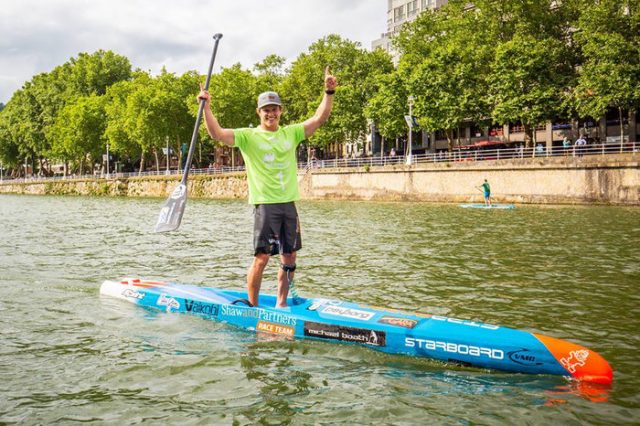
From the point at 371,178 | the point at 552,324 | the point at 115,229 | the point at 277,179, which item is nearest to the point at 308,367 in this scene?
the point at 277,179

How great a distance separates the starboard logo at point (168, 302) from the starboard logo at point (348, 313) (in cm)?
229

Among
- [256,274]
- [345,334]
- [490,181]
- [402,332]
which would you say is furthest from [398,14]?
[402,332]

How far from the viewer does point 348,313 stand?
20.9 feet

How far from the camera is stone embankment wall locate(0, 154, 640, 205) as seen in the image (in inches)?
1359

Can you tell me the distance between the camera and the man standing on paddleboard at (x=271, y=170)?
6496mm

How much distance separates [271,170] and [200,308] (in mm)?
2176

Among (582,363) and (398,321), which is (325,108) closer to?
(398,321)

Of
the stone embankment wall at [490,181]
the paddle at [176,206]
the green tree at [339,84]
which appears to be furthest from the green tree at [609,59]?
the paddle at [176,206]

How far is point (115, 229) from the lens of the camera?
21516 millimetres

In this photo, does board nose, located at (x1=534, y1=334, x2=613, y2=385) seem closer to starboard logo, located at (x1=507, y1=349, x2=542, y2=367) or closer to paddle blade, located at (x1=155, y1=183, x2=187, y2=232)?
starboard logo, located at (x1=507, y1=349, x2=542, y2=367)

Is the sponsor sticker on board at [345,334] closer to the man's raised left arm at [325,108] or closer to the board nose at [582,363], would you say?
the board nose at [582,363]

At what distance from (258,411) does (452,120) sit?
4520 cm

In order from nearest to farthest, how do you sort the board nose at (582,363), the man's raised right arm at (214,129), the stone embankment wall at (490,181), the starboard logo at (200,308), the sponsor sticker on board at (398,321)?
the board nose at (582,363) < the sponsor sticker on board at (398,321) < the man's raised right arm at (214,129) < the starboard logo at (200,308) < the stone embankment wall at (490,181)

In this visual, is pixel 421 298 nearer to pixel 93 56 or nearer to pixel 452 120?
pixel 452 120
